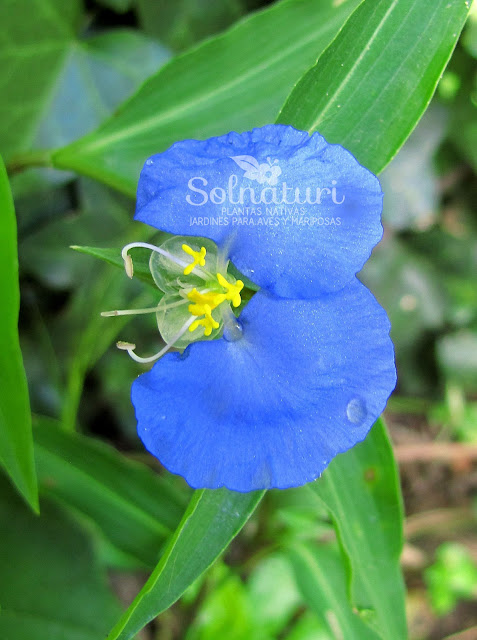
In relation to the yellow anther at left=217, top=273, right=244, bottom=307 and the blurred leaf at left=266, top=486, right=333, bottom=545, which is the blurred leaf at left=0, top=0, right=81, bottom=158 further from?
the blurred leaf at left=266, top=486, right=333, bottom=545

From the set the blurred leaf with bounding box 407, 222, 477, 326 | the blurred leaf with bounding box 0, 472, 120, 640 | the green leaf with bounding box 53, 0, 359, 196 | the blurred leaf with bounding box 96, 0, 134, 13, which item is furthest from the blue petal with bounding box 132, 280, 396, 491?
the blurred leaf with bounding box 407, 222, 477, 326

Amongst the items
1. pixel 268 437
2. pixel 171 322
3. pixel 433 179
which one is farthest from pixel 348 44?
pixel 433 179

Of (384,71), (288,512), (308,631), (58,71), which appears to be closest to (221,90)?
(384,71)

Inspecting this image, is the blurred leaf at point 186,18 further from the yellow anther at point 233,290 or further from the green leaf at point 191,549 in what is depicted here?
the green leaf at point 191,549

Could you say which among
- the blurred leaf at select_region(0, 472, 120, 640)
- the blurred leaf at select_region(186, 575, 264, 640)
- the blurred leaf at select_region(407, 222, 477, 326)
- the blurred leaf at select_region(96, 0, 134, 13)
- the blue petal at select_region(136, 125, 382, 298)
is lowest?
the blurred leaf at select_region(186, 575, 264, 640)

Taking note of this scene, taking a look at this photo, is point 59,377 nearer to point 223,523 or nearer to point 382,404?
point 223,523

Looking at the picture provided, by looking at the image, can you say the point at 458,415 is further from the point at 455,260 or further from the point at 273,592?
the point at 273,592

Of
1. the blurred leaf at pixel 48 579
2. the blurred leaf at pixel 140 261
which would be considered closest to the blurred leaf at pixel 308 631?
the blurred leaf at pixel 48 579

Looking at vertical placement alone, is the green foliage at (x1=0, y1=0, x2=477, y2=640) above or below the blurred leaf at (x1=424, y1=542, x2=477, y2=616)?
above
